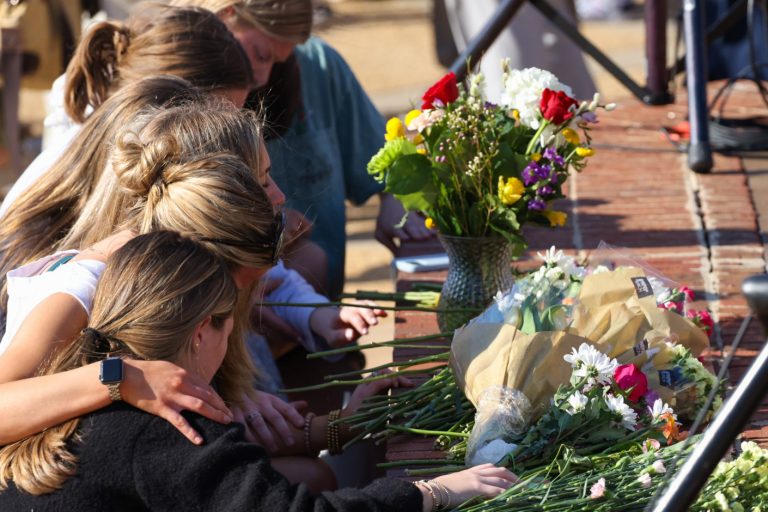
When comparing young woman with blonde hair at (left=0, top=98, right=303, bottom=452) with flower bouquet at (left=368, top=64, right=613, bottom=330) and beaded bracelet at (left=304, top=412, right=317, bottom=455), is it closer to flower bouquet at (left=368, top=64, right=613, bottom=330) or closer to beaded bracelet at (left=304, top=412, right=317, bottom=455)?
beaded bracelet at (left=304, top=412, right=317, bottom=455)

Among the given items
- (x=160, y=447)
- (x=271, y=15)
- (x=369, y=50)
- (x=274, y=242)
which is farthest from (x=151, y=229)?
(x=369, y=50)

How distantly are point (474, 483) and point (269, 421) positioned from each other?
72 centimetres

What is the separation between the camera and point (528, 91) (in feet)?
7.47

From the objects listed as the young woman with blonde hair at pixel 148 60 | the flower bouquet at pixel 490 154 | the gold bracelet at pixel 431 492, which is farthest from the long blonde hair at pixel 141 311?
the young woman with blonde hair at pixel 148 60

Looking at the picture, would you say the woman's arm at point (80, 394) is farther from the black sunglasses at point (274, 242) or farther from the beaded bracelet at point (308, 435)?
the beaded bracelet at point (308, 435)

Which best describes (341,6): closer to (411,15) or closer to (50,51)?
(411,15)

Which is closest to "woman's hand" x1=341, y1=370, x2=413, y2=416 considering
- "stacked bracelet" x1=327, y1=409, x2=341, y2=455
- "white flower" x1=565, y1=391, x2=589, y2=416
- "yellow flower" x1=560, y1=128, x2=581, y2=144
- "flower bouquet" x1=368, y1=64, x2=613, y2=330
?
"stacked bracelet" x1=327, y1=409, x2=341, y2=455

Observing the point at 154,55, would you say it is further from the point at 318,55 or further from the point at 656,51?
the point at 656,51

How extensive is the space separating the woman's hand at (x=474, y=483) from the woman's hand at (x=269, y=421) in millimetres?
626

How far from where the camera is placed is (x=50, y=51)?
5.88 metres

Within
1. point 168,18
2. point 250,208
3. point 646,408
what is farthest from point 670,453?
point 168,18

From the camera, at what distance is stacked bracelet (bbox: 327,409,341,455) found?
7.64 ft

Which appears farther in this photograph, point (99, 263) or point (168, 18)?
point (168, 18)

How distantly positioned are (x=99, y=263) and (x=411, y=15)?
1049cm
